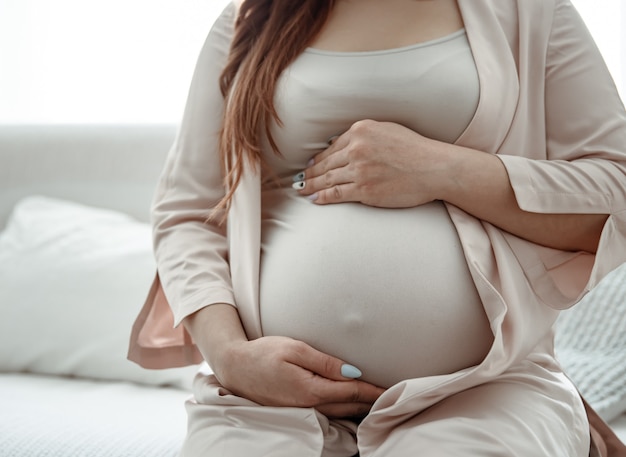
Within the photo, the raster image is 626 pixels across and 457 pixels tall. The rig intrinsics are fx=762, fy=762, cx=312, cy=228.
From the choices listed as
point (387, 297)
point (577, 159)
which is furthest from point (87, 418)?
point (577, 159)

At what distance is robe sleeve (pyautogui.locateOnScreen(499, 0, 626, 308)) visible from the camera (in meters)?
1.02

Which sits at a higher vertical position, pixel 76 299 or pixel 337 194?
pixel 337 194

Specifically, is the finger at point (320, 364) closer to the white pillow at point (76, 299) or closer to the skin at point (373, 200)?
the skin at point (373, 200)

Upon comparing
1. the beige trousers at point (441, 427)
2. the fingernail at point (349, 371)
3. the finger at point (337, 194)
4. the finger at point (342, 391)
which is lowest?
the beige trousers at point (441, 427)

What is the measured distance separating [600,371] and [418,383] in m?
0.58

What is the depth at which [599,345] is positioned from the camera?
1.40m

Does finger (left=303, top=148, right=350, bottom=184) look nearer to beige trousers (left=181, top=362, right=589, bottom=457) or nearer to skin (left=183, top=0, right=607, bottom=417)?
skin (left=183, top=0, right=607, bottom=417)

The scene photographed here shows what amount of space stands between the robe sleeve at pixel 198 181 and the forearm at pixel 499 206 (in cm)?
39

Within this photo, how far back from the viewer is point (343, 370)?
3.20 feet

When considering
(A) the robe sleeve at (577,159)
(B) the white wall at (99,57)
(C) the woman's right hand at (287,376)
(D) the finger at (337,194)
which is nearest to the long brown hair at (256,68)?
(D) the finger at (337,194)

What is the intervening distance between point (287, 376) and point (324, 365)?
0.17 ft

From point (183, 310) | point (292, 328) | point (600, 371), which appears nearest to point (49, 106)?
point (183, 310)

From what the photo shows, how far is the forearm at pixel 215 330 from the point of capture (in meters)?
1.04

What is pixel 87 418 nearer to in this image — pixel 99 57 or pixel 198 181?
pixel 198 181
